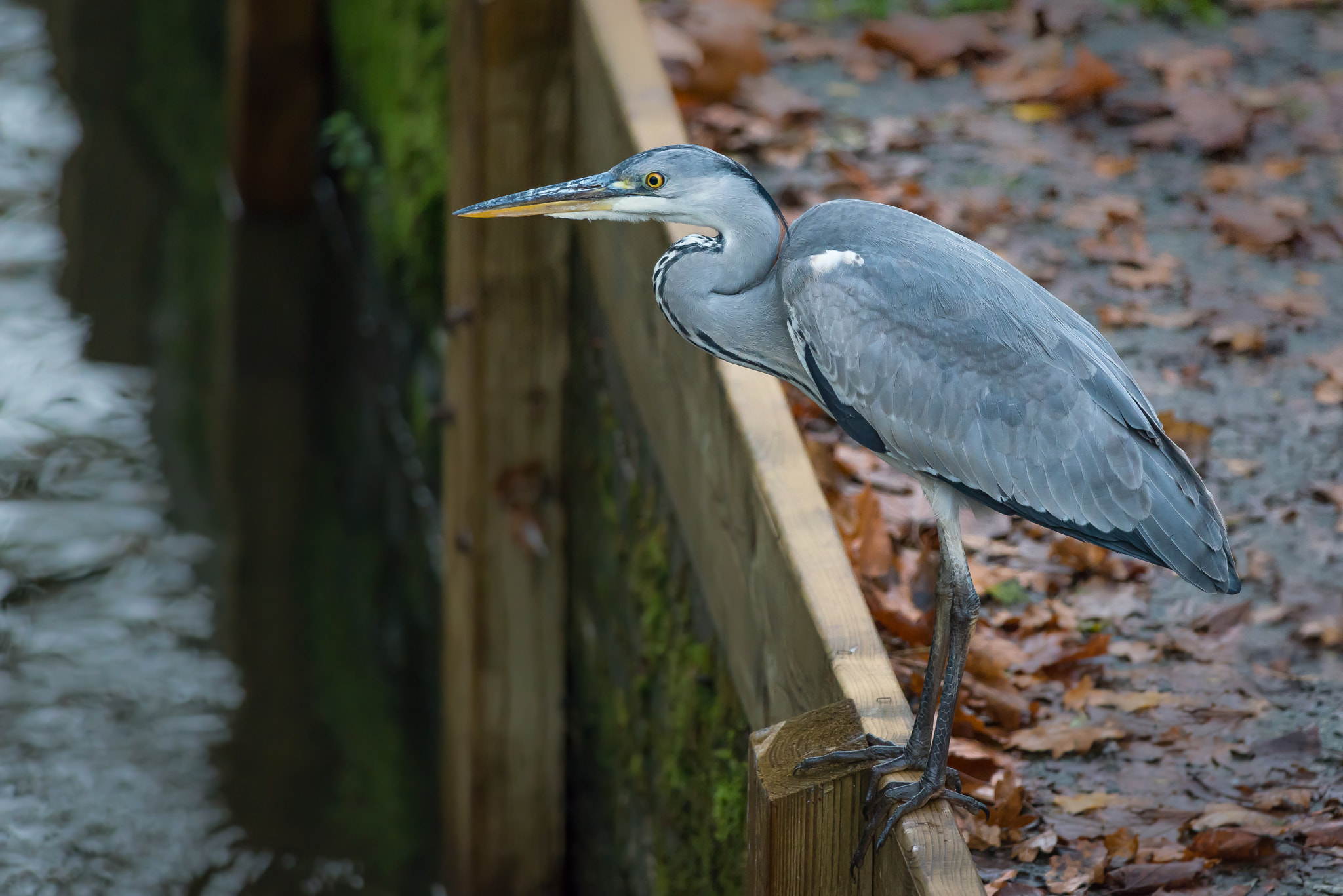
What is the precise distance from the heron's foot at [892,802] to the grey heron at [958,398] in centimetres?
2

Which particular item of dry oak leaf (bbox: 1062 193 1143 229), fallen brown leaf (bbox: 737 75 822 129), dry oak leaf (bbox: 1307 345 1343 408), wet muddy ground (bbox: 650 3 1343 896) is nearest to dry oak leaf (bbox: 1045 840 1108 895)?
wet muddy ground (bbox: 650 3 1343 896)

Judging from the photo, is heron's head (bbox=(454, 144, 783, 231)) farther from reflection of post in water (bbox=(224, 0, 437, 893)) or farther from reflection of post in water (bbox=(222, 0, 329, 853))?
reflection of post in water (bbox=(222, 0, 329, 853))

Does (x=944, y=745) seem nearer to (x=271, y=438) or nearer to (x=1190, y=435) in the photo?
(x=1190, y=435)

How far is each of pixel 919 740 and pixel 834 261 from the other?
2.62 ft

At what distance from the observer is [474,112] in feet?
12.7

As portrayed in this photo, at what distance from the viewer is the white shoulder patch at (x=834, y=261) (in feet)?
8.00

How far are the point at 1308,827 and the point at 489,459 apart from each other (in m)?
2.35

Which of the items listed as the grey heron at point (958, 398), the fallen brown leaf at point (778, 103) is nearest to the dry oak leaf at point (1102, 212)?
the fallen brown leaf at point (778, 103)

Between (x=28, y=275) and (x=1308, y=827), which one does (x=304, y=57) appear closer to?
(x=28, y=275)

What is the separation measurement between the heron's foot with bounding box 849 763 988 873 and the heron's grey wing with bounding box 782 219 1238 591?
0.48m

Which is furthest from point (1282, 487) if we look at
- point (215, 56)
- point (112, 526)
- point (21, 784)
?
point (215, 56)

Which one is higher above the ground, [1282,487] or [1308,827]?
[1282,487]

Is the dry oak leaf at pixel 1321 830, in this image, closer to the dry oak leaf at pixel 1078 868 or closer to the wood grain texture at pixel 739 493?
the dry oak leaf at pixel 1078 868

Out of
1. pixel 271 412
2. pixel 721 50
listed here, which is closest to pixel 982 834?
pixel 721 50
